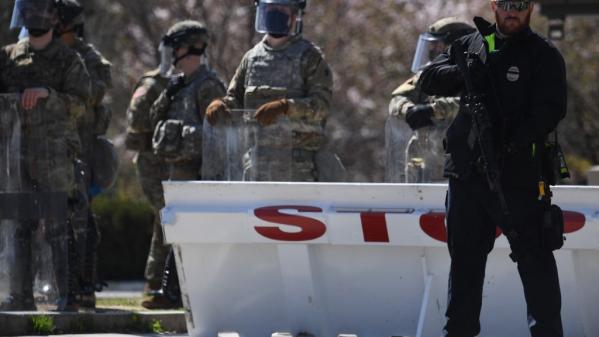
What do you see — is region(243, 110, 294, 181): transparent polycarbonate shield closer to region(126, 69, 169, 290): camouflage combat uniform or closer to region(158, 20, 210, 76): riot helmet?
region(158, 20, 210, 76): riot helmet

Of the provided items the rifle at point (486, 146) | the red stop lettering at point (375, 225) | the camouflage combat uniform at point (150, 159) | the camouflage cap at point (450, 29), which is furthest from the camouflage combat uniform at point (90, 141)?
the rifle at point (486, 146)

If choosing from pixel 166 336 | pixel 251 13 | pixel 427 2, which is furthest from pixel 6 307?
pixel 427 2

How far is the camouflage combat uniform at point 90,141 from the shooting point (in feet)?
35.2

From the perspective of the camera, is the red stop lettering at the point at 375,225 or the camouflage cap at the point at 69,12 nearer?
the red stop lettering at the point at 375,225

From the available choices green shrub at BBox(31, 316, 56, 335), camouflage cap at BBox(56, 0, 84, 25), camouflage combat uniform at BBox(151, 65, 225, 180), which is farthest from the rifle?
camouflage cap at BBox(56, 0, 84, 25)

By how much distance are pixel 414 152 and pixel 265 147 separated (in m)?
1.04

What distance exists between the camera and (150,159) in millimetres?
12008

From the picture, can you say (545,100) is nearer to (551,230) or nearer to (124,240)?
(551,230)

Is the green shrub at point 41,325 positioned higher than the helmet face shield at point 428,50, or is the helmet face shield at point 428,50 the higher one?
the helmet face shield at point 428,50

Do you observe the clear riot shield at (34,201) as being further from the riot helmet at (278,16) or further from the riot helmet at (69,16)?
the riot helmet at (278,16)

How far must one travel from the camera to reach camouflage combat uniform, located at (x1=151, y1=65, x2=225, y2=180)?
11148mm

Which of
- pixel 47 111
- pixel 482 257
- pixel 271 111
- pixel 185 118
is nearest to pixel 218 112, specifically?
pixel 271 111

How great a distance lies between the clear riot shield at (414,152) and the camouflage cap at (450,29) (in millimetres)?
654

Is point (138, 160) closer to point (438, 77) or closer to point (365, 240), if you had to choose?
point (365, 240)
